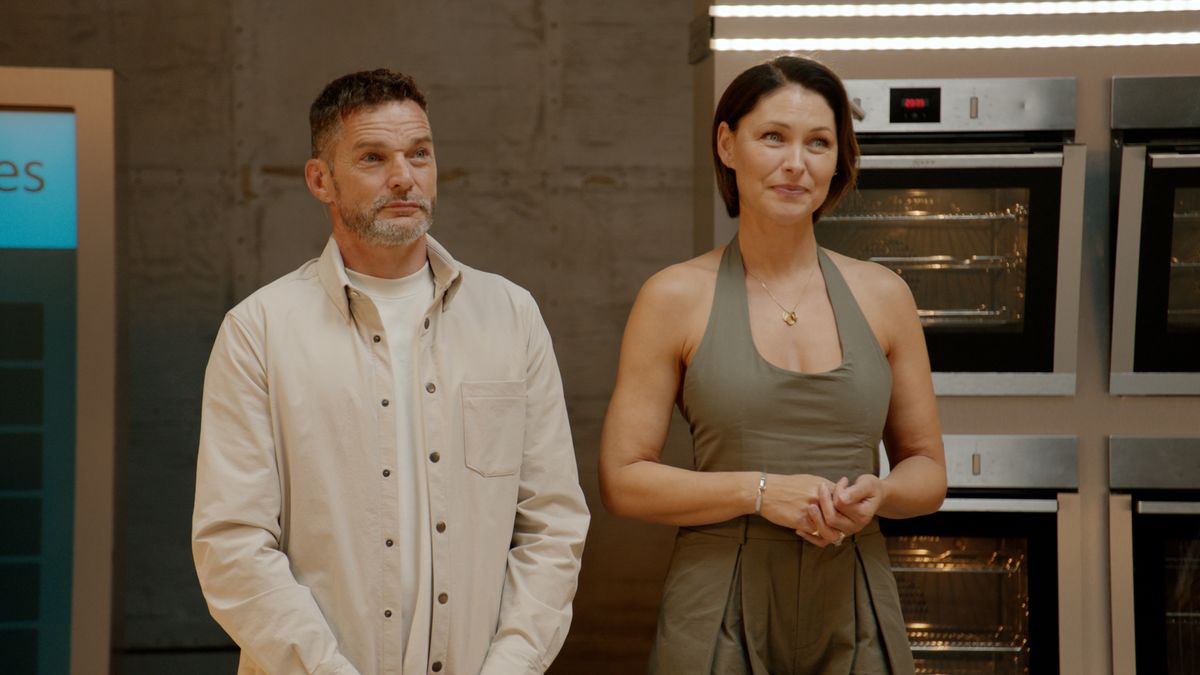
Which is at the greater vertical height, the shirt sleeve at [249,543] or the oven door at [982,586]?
the shirt sleeve at [249,543]

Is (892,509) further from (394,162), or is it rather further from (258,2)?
(258,2)

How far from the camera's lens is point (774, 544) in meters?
1.89

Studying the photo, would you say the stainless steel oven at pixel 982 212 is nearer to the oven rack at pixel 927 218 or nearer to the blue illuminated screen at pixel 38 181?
the oven rack at pixel 927 218

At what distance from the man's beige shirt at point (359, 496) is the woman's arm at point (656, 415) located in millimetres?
122

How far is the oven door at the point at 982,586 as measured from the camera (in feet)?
8.70

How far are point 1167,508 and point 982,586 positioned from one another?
1.39 ft

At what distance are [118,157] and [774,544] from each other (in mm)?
1987

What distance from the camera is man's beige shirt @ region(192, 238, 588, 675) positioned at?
1.67 metres

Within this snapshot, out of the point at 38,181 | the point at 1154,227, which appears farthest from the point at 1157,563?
the point at 38,181

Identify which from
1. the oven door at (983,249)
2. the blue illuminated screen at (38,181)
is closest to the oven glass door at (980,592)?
the oven door at (983,249)

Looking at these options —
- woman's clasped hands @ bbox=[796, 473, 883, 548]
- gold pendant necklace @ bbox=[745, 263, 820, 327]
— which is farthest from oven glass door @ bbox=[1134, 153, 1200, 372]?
woman's clasped hands @ bbox=[796, 473, 883, 548]

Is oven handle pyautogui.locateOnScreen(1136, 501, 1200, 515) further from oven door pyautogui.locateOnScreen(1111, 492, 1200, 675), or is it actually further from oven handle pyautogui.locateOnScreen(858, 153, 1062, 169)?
oven handle pyautogui.locateOnScreen(858, 153, 1062, 169)

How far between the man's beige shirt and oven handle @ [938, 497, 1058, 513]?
3.67 feet

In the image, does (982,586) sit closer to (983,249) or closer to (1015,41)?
(983,249)
